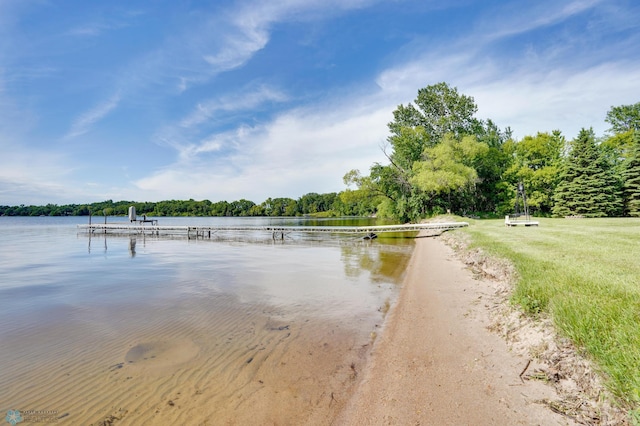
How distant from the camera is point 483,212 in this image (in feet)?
152

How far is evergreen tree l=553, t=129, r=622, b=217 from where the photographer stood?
32.7 meters

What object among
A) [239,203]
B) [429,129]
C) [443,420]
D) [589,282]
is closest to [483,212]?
[429,129]

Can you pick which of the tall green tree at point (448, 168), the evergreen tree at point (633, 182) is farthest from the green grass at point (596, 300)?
the evergreen tree at point (633, 182)

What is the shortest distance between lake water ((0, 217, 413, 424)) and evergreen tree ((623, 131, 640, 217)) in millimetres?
34530

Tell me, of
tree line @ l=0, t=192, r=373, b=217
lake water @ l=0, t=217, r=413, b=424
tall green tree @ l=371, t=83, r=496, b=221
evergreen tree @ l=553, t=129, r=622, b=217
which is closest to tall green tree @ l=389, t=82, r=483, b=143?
tall green tree @ l=371, t=83, r=496, b=221

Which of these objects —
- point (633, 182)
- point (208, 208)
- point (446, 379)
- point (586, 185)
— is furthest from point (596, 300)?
point (208, 208)

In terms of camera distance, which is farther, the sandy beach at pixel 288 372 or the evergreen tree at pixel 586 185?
the evergreen tree at pixel 586 185

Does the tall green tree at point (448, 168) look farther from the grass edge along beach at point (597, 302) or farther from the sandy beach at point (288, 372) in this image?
the sandy beach at point (288, 372)

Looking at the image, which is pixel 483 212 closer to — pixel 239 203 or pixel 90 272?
pixel 90 272

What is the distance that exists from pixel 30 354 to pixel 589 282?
10.7 m

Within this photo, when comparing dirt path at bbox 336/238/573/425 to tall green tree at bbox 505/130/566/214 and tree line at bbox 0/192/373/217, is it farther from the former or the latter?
tree line at bbox 0/192/373/217

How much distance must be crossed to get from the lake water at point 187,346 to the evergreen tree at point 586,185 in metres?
33.3

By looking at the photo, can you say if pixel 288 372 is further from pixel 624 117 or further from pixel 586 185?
pixel 624 117

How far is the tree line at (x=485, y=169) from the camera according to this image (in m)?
33.5
